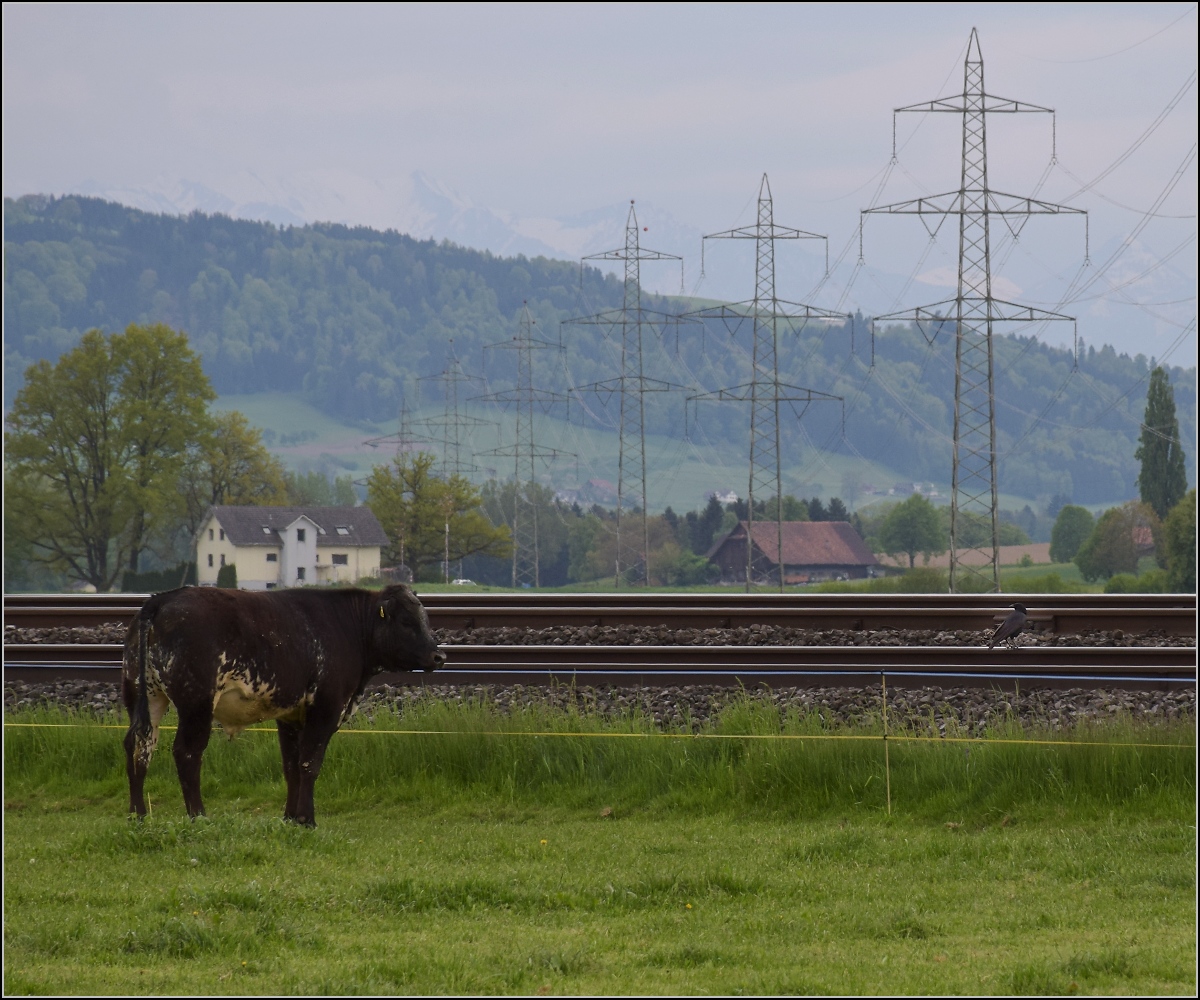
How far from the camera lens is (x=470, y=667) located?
1559 cm

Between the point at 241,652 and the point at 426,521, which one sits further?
the point at 426,521

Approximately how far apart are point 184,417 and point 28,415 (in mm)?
6805

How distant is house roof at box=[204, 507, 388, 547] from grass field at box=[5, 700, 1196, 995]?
44.0 m

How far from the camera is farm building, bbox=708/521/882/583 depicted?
74438 mm

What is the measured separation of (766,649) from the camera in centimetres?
1515

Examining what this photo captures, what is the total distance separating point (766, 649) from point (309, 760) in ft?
20.3

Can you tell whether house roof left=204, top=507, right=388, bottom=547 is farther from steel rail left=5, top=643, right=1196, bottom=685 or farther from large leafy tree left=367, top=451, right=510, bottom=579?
steel rail left=5, top=643, right=1196, bottom=685

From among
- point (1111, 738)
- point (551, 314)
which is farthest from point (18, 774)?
point (551, 314)

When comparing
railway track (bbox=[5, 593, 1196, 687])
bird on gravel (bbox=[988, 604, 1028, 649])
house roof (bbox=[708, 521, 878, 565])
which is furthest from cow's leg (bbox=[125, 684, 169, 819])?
house roof (bbox=[708, 521, 878, 565])

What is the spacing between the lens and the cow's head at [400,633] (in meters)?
10.8

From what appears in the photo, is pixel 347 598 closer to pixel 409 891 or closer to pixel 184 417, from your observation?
pixel 409 891

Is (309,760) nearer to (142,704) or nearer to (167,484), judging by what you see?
(142,704)

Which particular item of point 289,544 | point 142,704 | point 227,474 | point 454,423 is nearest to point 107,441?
point 227,474

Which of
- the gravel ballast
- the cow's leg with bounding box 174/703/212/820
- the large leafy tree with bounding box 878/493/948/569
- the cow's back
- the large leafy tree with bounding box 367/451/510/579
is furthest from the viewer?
the large leafy tree with bounding box 878/493/948/569
